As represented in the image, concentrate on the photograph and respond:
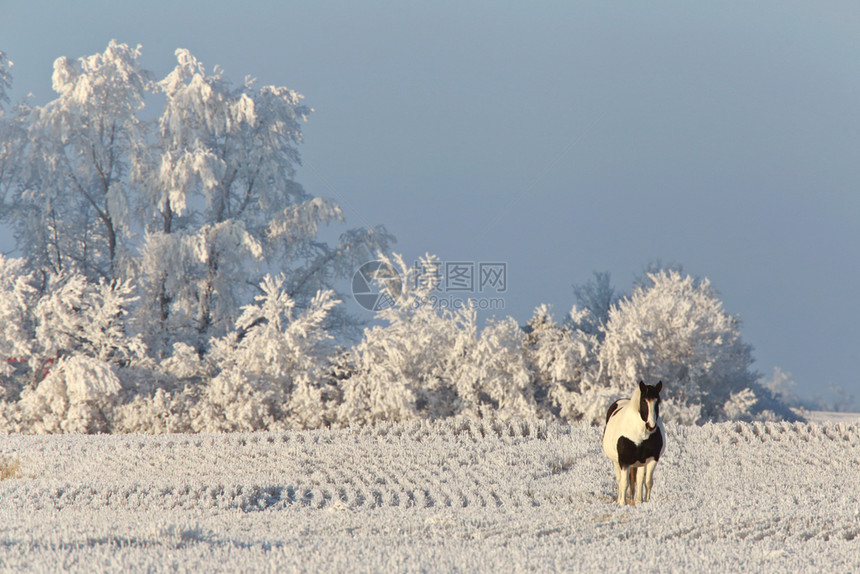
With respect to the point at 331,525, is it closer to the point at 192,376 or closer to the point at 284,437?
the point at 284,437

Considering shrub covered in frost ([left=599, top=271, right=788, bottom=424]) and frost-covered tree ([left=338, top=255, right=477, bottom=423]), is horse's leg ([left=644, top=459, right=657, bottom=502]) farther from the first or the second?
shrub covered in frost ([left=599, top=271, right=788, bottom=424])

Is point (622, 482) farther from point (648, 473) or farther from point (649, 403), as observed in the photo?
point (649, 403)

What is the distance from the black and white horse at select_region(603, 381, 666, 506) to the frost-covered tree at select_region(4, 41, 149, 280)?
19065mm

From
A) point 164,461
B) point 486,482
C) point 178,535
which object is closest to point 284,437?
point 164,461

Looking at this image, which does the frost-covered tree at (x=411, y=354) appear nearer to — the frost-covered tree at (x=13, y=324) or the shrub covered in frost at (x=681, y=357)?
the shrub covered in frost at (x=681, y=357)

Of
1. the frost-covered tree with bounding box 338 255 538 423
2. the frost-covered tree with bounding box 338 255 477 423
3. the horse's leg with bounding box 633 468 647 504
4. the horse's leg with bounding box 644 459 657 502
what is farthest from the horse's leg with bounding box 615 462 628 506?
the frost-covered tree with bounding box 338 255 538 423

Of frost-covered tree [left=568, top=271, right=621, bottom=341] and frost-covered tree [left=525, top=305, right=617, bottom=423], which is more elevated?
frost-covered tree [left=568, top=271, right=621, bottom=341]

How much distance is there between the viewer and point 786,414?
1197 inches

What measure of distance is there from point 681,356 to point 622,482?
1562 centimetres

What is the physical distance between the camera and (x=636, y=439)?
312 inches

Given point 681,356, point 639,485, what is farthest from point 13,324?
point 681,356

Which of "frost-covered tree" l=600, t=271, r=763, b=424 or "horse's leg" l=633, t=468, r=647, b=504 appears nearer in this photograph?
"horse's leg" l=633, t=468, r=647, b=504

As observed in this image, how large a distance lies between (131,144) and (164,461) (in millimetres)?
14133

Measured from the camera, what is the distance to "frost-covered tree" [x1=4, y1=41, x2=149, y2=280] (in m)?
22.8
